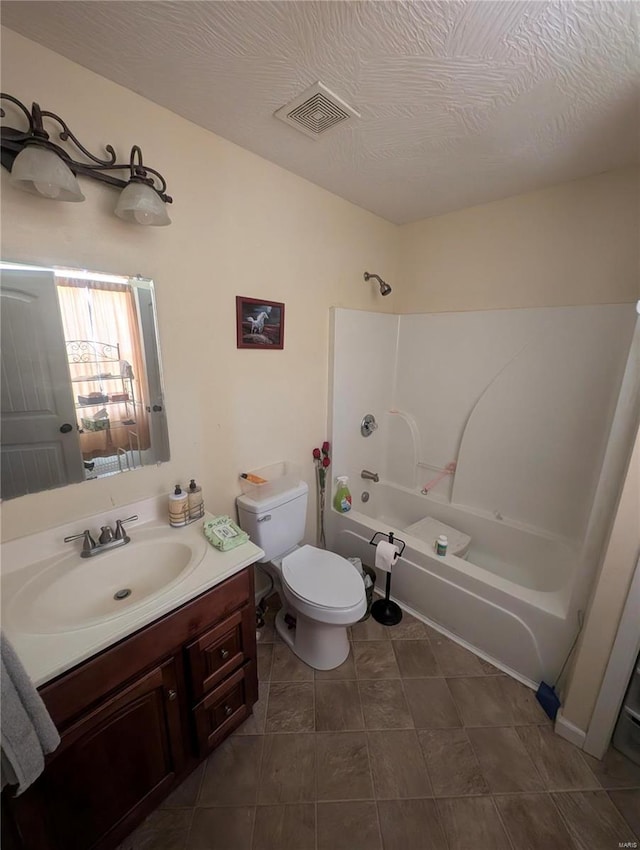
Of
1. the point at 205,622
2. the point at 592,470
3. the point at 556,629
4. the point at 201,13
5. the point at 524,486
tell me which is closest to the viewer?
the point at 201,13

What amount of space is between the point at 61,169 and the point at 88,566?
1.24 m

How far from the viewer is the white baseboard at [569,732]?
1.36 meters

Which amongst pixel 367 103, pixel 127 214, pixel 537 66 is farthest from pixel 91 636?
pixel 537 66

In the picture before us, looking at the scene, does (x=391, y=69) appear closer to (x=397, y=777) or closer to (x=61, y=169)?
(x=61, y=169)

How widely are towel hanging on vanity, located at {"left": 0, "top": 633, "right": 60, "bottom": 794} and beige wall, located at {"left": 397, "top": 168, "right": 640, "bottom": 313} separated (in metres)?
2.56

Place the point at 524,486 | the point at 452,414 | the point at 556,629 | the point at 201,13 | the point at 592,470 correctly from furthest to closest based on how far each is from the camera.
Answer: the point at 452,414 → the point at 524,486 → the point at 592,470 → the point at 556,629 → the point at 201,13

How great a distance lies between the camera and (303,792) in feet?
4.00

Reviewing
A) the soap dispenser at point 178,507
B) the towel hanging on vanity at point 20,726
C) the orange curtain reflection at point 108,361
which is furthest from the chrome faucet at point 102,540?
the towel hanging on vanity at point 20,726

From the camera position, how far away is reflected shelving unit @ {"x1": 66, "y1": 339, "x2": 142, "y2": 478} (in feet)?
3.79

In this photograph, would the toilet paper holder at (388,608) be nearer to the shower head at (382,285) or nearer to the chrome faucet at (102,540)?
the chrome faucet at (102,540)

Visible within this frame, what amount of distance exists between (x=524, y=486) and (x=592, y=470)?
0.36 meters

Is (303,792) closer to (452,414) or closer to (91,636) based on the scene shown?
(91,636)

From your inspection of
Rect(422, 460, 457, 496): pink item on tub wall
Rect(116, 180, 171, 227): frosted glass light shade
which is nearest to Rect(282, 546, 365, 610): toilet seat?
Rect(422, 460, 457, 496): pink item on tub wall

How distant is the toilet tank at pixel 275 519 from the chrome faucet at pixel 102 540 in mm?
558
